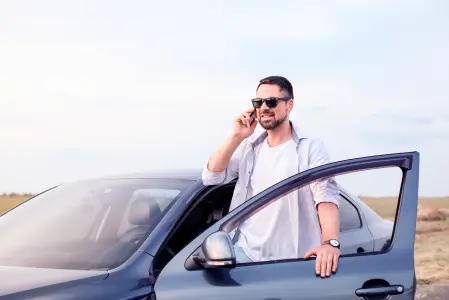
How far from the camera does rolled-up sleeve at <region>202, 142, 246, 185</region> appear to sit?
4.19 meters

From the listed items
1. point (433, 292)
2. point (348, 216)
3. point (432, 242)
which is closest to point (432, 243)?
point (432, 242)

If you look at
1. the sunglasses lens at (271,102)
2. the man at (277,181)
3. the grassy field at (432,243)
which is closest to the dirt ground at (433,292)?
the grassy field at (432,243)

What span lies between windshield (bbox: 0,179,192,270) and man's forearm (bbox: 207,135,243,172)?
217 mm

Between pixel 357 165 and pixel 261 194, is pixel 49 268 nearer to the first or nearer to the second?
pixel 261 194

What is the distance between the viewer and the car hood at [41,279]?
334cm

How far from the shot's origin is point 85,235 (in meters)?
4.23

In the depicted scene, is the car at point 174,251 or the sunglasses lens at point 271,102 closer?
the car at point 174,251

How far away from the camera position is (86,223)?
14.5 feet

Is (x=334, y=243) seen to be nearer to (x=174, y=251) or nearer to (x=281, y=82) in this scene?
(x=174, y=251)

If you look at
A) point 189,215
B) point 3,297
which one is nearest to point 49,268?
point 3,297

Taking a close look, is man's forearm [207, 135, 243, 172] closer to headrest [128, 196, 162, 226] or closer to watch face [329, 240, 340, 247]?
headrest [128, 196, 162, 226]

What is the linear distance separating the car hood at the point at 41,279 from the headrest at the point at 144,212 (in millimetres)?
570

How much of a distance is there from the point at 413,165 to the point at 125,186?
1.76 m

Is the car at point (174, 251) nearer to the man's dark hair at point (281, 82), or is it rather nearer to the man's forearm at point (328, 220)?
the man's forearm at point (328, 220)
